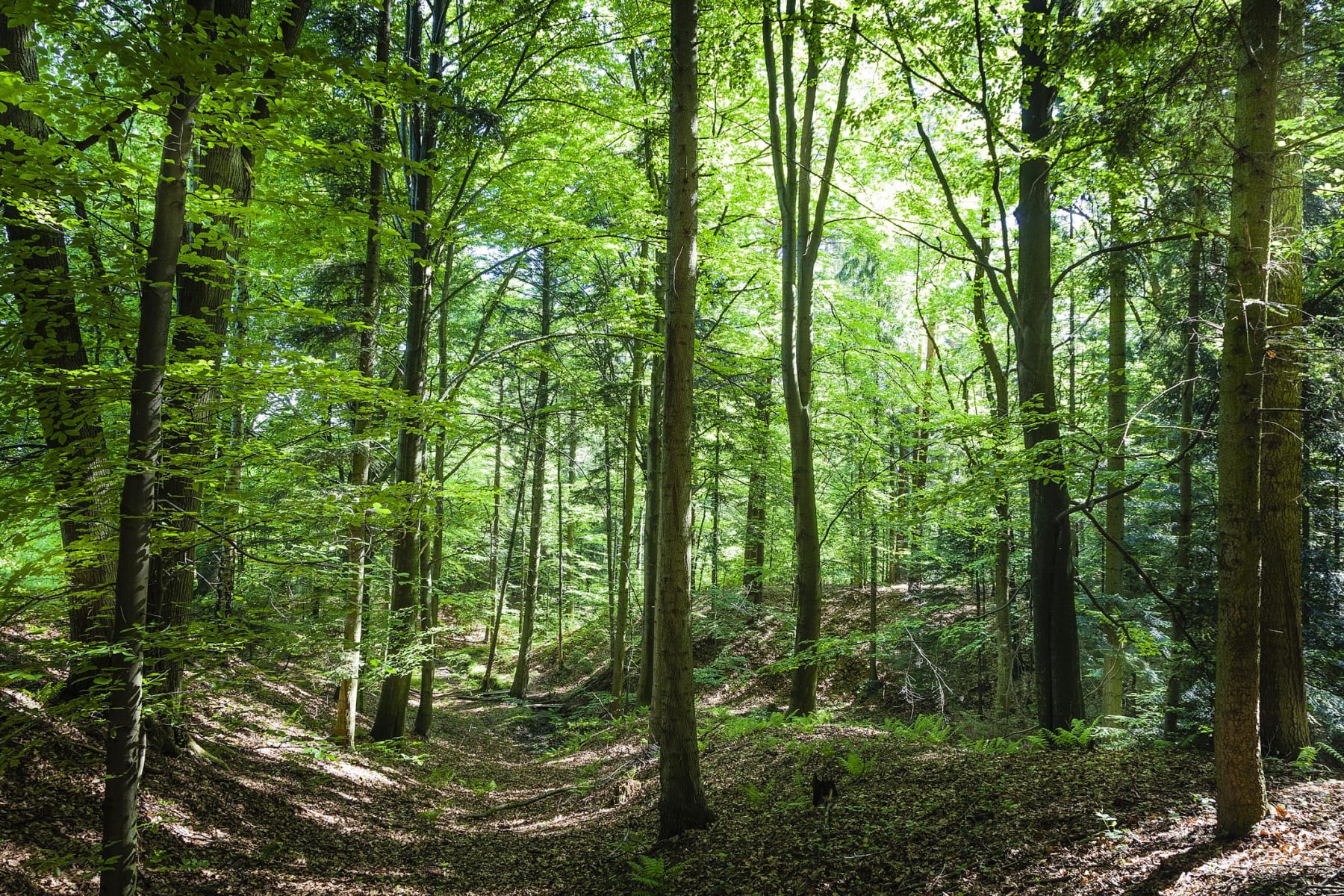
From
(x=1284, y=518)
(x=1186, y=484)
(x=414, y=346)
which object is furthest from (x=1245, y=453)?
(x=414, y=346)

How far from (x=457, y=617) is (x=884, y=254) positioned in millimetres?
20706

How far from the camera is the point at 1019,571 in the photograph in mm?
15484

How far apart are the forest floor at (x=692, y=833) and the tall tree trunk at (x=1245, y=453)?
48cm

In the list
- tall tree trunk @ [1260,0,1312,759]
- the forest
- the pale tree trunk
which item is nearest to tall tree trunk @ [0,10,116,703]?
the forest

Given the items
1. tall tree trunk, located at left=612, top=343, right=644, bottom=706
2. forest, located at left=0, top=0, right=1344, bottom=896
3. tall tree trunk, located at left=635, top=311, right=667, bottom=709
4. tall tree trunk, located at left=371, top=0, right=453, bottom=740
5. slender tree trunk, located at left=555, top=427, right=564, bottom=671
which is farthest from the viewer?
slender tree trunk, located at left=555, top=427, right=564, bottom=671

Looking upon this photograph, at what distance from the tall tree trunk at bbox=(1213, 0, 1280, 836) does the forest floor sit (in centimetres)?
48

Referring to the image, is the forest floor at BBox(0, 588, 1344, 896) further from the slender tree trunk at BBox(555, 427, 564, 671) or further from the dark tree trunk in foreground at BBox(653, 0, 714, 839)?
the slender tree trunk at BBox(555, 427, 564, 671)

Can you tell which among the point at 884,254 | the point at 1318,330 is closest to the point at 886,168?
the point at 884,254

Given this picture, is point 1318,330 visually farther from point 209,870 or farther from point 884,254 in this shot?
point 209,870

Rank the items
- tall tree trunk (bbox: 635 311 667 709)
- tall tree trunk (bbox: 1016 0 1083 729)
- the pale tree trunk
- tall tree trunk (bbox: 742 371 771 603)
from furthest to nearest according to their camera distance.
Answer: tall tree trunk (bbox: 742 371 771 603)
tall tree trunk (bbox: 635 311 667 709)
the pale tree trunk
tall tree trunk (bbox: 1016 0 1083 729)

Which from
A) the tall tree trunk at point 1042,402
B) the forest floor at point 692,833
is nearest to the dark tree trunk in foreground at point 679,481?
the forest floor at point 692,833

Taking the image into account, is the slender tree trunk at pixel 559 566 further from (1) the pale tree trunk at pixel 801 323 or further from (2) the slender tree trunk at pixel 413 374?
(1) the pale tree trunk at pixel 801 323

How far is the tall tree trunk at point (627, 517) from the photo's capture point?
13992 millimetres

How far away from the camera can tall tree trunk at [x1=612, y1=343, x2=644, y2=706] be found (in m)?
Result: 14.0
